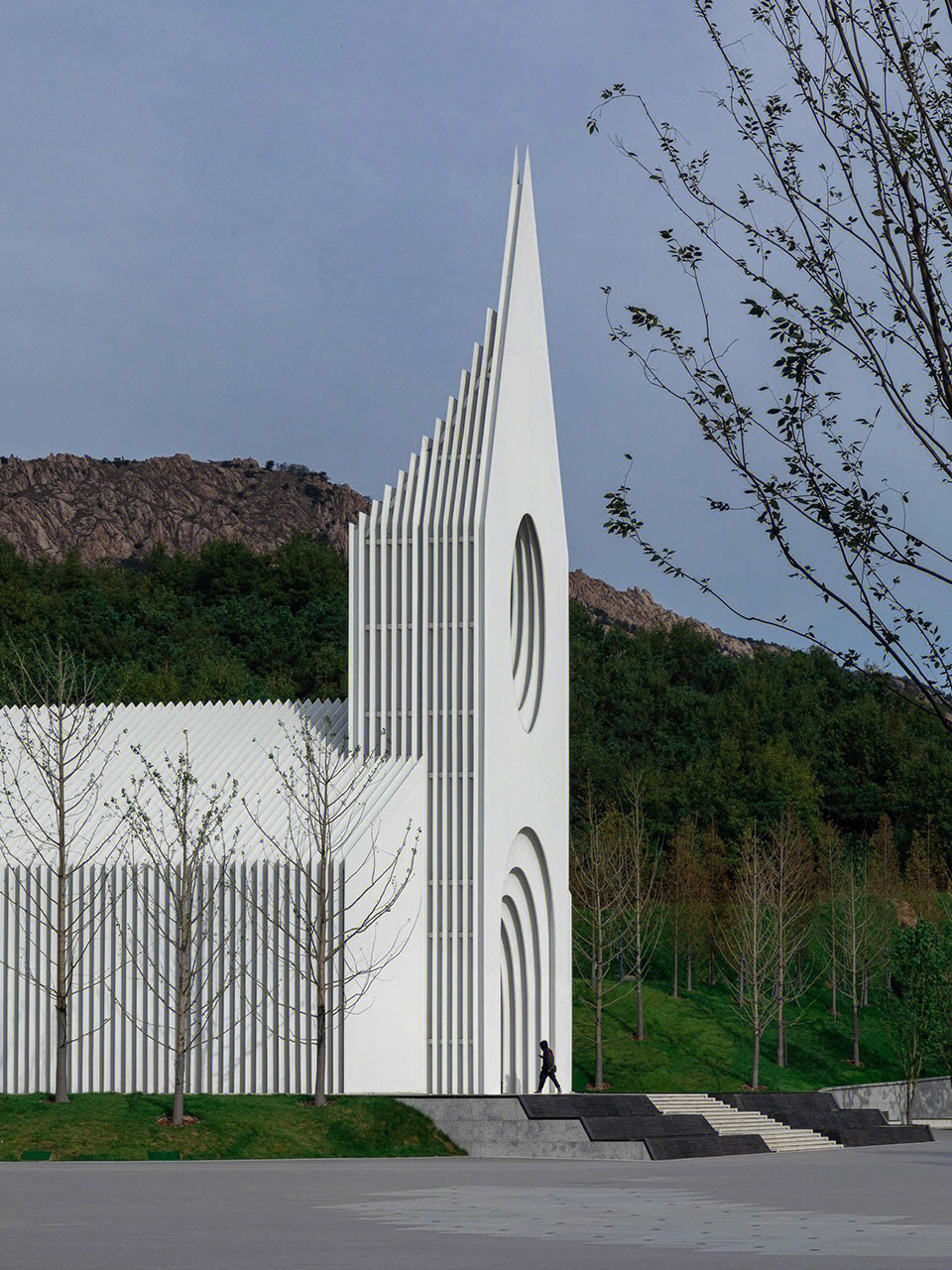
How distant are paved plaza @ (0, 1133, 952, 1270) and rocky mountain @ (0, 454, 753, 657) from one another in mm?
84719

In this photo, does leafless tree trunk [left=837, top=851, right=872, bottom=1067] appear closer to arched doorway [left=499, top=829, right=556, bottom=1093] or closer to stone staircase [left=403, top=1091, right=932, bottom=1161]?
arched doorway [left=499, top=829, right=556, bottom=1093]

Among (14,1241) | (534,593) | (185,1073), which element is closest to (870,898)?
(534,593)

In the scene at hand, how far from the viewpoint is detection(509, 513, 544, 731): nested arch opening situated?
2938cm

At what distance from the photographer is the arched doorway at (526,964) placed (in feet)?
92.5

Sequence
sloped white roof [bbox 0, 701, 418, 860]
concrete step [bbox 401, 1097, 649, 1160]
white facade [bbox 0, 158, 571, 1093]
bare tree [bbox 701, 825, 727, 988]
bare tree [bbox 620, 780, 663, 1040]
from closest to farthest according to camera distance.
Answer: concrete step [bbox 401, 1097, 649, 1160] < white facade [bbox 0, 158, 571, 1093] < sloped white roof [bbox 0, 701, 418, 860] < bare tree [bbox 620, 780, 663, 1040] < bare tree [bbox 701, 825, 727, 988]

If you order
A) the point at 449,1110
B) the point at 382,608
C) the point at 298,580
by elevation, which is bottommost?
the point at 449,1110

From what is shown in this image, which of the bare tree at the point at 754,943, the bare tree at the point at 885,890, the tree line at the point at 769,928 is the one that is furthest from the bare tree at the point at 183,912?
the bare tree at the point at 885,890

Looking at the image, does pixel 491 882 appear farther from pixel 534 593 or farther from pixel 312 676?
pixel 312 676

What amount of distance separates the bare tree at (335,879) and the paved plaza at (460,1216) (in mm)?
4230

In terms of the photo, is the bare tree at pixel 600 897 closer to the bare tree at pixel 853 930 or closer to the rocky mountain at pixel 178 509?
the bare tree at pixel 853 930

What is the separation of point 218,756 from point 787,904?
2034 centimetres

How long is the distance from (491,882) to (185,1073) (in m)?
5.01

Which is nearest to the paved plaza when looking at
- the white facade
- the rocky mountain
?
the white facade

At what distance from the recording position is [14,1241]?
10555 mm
